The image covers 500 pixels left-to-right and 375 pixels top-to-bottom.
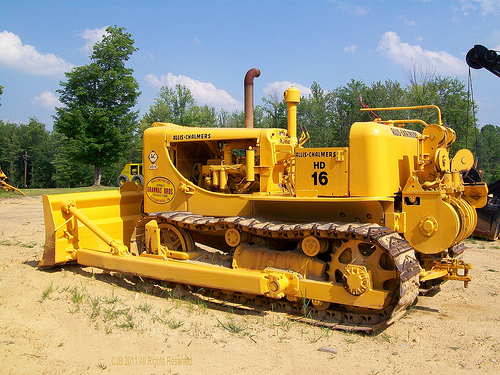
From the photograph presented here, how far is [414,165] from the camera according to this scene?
693cm

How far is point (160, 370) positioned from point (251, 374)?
94cm

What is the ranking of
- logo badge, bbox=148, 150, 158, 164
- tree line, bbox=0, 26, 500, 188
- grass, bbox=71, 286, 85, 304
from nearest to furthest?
1. grass, bbox=71, 286, 85, 304
2. logo badge, bbox=148, 150, 158, 164
3. tree line, bbox=0, 26, 500, 188

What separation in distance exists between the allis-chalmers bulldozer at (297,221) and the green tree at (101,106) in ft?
78.2

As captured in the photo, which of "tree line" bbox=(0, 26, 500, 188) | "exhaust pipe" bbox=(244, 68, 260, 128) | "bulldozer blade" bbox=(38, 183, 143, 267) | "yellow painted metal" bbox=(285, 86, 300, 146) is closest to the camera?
"bulldozer blade" bbox=(38, 183, 143, 267)

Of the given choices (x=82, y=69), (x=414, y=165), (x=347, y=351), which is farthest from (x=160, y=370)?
(x=82, y=69)

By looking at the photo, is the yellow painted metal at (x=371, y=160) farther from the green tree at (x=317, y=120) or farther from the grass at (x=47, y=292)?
the green tree at (x=317, y=120)

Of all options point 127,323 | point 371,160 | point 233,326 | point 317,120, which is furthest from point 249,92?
point 317,120

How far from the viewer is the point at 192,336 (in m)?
5.40

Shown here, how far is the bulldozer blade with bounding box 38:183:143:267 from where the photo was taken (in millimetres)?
7688

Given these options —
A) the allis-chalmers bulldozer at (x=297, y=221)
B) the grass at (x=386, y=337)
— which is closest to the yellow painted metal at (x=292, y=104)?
the allis-chalmers bulldozer at (x=297, y=221)

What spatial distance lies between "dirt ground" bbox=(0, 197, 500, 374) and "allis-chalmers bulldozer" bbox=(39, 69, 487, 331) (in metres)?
0.40

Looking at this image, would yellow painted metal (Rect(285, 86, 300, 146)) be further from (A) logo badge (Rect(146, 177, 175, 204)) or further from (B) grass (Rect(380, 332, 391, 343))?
(B) grass (Rect(380, 332, 391, 343))

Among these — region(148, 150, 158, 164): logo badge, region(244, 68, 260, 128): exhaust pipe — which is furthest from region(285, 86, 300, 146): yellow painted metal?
region(148, 150, 158, 164): logo badge

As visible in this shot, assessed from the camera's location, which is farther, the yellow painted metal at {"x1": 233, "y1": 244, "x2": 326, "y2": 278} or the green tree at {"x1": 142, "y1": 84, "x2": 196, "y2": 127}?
the green tree at {"x1": 142, "y1": 84, "x2": 196, "y2": 127}
